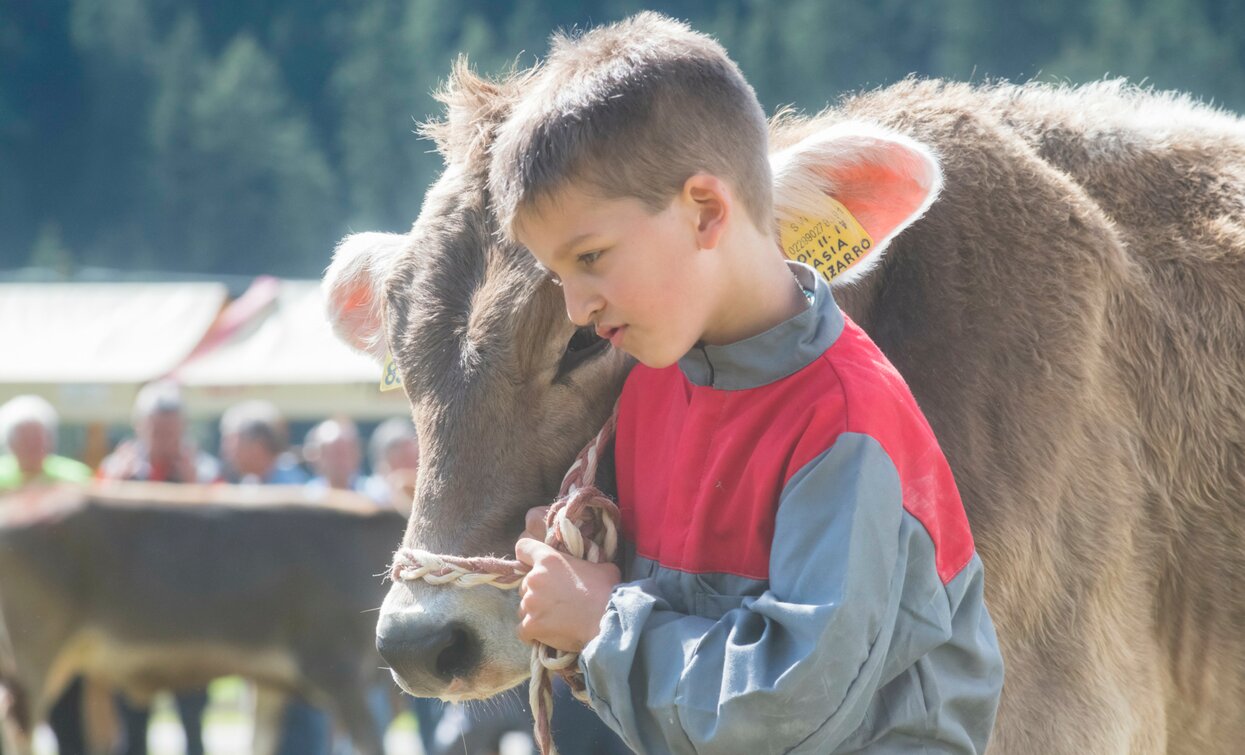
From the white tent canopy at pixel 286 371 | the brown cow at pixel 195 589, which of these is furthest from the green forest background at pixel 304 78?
the brown cow at pixel 195 589

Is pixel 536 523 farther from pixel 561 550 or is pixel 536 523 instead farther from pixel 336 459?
pixel 336 459

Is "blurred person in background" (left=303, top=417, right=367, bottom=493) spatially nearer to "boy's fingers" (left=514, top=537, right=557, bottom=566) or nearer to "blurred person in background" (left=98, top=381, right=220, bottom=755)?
"blurred person in background" (left=98, top=381, right=220, bottom=755)

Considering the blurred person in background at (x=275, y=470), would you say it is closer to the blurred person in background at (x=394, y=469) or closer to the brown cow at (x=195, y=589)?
the brown cow at (x=195, y=589)

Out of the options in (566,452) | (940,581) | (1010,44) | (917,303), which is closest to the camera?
(940,581)

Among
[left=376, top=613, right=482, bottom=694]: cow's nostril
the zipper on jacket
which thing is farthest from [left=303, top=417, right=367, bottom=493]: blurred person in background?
the zipper on jacket

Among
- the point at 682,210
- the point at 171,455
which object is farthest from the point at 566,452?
the point at 171,455

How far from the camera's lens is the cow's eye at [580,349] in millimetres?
2289

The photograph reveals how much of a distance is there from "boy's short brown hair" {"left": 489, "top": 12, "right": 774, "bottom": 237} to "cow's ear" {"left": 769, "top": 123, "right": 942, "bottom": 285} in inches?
19.9

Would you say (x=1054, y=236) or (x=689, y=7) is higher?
(x=689, y=7)

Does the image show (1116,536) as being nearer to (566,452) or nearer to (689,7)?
(566,452)

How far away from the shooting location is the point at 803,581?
1.62 metres

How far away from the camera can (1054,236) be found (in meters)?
2.64

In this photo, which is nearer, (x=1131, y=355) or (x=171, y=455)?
(x=1131, y=355)

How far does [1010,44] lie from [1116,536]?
36.4m
